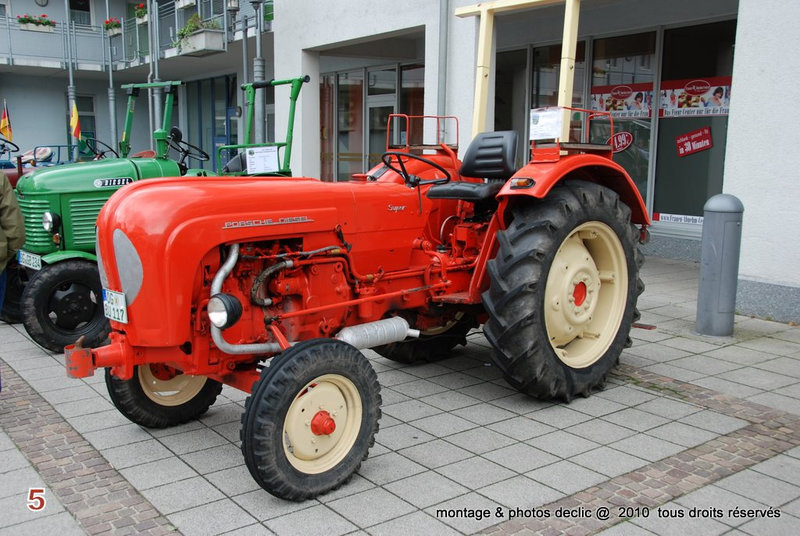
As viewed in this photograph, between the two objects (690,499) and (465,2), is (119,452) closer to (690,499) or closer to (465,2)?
(690,499)

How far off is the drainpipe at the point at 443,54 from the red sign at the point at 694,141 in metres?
3.13

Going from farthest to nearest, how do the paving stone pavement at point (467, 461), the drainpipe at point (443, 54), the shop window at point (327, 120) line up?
the shop window at point (327, 120), the drainpipe at point (443, 54), the paving stone pavement at point (467, 461)

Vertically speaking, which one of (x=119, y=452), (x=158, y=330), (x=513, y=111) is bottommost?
(x=119, y=452)

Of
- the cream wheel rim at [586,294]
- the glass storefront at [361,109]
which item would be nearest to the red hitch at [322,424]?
the cream wheel rim at [586,294]

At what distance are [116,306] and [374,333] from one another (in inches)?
51.6

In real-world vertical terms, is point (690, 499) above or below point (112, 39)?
below

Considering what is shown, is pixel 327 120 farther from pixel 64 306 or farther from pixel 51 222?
pixel 64 306

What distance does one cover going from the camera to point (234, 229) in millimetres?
3451

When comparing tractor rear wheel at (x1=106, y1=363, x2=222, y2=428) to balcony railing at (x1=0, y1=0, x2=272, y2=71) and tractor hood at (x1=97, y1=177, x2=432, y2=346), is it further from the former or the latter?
balcony railing at (x1=0, y1=0, x2=272, y2=71)

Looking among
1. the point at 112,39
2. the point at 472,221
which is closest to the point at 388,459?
the point at 472,221

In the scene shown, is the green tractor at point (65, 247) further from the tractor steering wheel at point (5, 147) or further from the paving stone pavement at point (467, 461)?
the tractor steering wheel at point (5, 147)

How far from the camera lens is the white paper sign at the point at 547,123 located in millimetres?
4473

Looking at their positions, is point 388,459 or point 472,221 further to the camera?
point 472,221

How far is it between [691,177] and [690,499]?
722 centimetres
